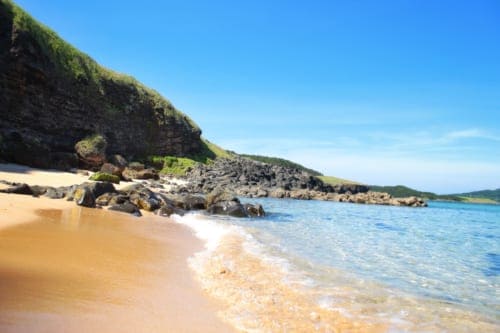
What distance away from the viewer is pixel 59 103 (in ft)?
129

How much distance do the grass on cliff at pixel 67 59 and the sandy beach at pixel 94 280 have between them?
30810mm

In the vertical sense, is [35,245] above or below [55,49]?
below

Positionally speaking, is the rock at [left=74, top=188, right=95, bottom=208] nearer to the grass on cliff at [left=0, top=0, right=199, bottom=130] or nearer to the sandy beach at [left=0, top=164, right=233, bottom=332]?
the sandy beach at [left=0, top=164, right=233, bottom=332]

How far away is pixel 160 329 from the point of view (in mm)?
4371

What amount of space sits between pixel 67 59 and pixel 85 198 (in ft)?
104

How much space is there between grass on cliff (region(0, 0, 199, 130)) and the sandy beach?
30.8 metres

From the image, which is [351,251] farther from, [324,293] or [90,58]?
[90,58]

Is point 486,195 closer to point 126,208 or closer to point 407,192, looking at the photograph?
point 407,192

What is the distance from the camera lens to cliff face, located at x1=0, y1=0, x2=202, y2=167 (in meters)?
32.5

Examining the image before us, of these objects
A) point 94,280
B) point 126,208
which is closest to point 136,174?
point 126,208

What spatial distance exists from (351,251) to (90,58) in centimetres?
4655

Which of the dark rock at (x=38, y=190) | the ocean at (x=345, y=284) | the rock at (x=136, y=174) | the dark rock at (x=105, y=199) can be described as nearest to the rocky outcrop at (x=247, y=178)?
the rock at (x=136, y=174)

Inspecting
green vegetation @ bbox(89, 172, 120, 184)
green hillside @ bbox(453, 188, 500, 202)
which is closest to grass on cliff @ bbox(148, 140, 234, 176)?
green vegetation @ bbox(89, 172, 120, 184)

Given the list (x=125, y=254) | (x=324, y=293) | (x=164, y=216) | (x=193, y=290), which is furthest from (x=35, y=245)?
(x=164, y=216)
